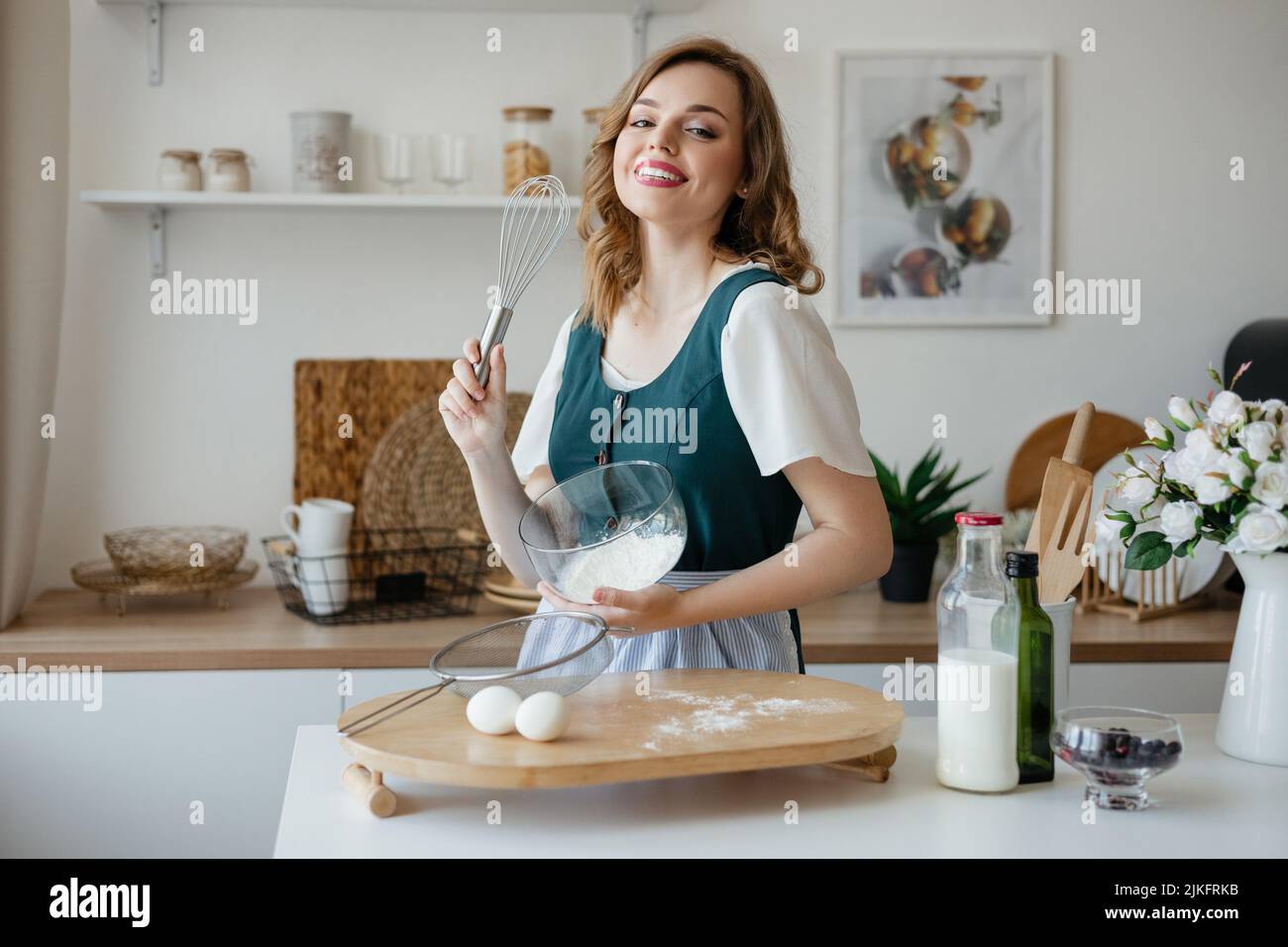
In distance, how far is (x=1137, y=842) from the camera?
0.95 meters

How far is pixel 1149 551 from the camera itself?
1206 millimetres

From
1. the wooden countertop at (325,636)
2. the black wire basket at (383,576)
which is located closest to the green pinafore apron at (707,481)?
the wooden countertop at (325,636)

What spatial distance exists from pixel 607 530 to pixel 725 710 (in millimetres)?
227

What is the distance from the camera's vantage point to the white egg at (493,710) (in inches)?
40.1

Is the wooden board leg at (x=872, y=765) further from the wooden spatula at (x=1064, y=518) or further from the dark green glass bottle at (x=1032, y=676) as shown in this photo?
the wooden spatula at (x=1064, y=518)

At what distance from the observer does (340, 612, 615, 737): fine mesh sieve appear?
1.10 metres

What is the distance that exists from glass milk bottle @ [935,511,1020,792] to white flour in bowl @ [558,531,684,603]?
263 mm

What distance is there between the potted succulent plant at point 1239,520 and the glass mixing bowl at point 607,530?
417 mm

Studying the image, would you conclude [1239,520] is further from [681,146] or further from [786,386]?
[681,146]

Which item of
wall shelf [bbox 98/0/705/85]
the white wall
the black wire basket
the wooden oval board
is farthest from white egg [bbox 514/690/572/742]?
wall shelf [bbox 98/0/705/85]

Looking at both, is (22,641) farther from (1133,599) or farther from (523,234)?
(1133,599)

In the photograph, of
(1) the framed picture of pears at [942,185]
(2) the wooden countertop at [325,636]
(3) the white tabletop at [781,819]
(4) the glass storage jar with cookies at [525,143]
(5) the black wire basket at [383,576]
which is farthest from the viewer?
(1) the framed picture of pears at [942,185]

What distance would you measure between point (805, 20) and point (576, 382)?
130cm
